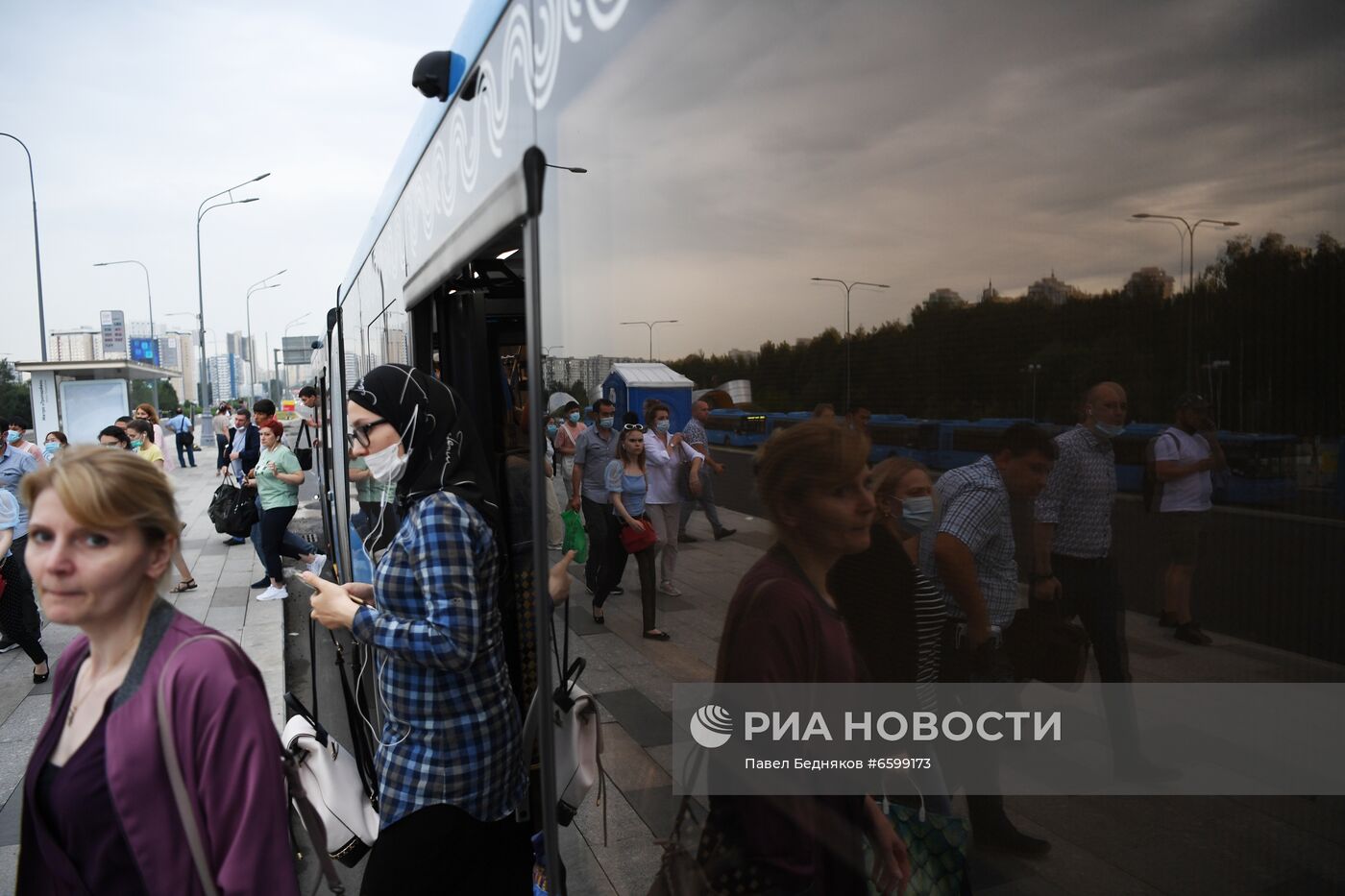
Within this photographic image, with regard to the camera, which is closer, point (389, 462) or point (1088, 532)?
point (1088, 532)

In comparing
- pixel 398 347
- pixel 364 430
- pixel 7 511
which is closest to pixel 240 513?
pixel 7 511

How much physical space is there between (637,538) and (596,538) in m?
0.36

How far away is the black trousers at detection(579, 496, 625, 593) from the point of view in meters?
2.10

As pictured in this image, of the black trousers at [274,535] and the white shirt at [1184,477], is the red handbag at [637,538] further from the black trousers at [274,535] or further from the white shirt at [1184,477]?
the black trousers at [274,535]

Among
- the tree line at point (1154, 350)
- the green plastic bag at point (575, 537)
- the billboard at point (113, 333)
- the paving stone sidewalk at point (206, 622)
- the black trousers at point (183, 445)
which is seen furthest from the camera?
the billboard at point (113, 333)

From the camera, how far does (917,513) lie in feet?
3.96

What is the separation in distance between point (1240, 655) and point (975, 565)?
0.32 metres

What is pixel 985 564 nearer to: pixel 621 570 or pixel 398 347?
pixel 621 570

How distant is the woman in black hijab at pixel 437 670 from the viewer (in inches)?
91.6

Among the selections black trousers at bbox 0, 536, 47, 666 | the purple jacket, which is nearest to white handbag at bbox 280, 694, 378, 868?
the purple jacket

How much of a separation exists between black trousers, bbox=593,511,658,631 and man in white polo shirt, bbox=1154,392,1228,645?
1.05 meters

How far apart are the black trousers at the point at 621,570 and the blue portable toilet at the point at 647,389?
0.23m

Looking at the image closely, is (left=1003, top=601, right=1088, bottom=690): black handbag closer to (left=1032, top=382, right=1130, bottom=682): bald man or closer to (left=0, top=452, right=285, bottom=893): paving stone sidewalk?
(left=1032, top=382, right=1130, bottom=682): bald man

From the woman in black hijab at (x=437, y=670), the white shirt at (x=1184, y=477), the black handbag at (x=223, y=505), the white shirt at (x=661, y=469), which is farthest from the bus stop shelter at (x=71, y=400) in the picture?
the white shirt at (x=1184, y=477)
